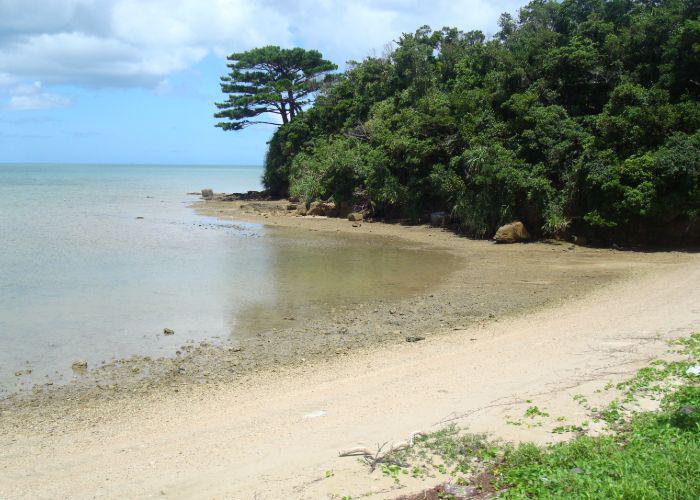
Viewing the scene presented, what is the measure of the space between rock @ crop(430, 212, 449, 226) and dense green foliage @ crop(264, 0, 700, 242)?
2.24 feet

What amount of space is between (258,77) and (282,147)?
6569 millimetres

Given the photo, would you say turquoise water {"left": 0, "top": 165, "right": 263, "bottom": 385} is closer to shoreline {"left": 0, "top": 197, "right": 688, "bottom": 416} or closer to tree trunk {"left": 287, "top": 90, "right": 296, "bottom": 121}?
shoreline {"left": 0, "top": 197, "right": 688, "bottom": 416}

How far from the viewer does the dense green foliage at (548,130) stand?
1800cm

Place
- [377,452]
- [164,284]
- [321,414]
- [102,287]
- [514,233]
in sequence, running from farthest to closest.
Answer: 1. [514,233]
2. [164,284]
3. [102,287]
4. [321,414]
5. [377,452]

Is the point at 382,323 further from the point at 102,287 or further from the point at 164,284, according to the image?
the point at 102,287

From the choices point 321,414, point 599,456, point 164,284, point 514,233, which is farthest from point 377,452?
point 514,233

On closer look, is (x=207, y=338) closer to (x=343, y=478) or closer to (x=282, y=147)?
(x=343, y=478)

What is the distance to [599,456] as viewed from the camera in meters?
4.78

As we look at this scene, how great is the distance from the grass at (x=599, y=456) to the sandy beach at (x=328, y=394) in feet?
1.06

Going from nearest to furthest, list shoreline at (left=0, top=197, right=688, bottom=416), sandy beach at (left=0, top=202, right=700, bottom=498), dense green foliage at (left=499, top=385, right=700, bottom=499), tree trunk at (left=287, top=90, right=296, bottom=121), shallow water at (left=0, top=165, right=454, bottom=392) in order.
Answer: dense green foliage at (left=499, top=385, right=700, bottom=499)
sandy beach at (left=0, top=202, right=700, bottom=498)
shoreline at (left=0, top=197, right=688, bottom=416)
shallow water at (left=0, top=165, right=454, bottom=392)
tree trunk at (left=287, top=90, right=296, bottom=121)

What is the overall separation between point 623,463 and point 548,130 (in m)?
18.3

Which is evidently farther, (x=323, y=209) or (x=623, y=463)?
(x=323, y=209)

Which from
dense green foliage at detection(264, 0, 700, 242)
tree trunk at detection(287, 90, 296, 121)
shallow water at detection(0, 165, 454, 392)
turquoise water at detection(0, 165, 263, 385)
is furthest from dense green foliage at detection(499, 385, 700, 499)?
tree trunk at detection(287, 90, 296, 121)

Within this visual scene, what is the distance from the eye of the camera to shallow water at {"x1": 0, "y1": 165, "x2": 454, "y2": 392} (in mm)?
10672
